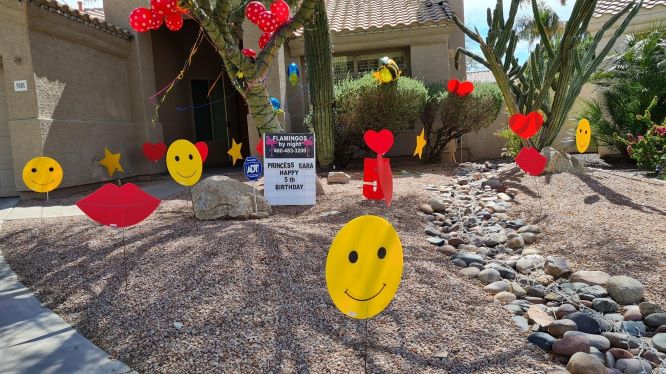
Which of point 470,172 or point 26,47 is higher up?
point 26,47

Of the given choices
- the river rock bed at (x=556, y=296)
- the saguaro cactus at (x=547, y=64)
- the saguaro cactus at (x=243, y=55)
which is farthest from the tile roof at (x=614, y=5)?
the saguaro cactus at (x=243, y=55)

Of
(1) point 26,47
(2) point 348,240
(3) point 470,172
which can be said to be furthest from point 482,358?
(1) point 26,47

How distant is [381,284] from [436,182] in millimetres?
6071

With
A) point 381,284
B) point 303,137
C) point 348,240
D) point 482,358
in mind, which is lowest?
point 482,358

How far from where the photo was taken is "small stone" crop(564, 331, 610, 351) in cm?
304

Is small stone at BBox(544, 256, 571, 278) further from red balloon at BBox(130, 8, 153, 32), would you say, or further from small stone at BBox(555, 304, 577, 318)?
red balloon at BBox(130, 8, 153, 32)

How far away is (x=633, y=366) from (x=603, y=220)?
287 cm

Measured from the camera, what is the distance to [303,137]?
650cm

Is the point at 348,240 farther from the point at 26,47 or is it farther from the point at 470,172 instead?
the point at 26,47

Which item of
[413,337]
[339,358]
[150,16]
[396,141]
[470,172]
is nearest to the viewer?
[339,358]

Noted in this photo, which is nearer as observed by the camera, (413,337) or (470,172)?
(413,337)

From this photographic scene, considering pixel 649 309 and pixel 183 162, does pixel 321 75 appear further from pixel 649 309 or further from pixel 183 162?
pixel 649 309

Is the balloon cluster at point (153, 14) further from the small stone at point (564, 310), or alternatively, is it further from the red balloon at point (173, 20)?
the small stone at point (564, 310)

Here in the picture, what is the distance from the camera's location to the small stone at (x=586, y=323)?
3279 millimetres
